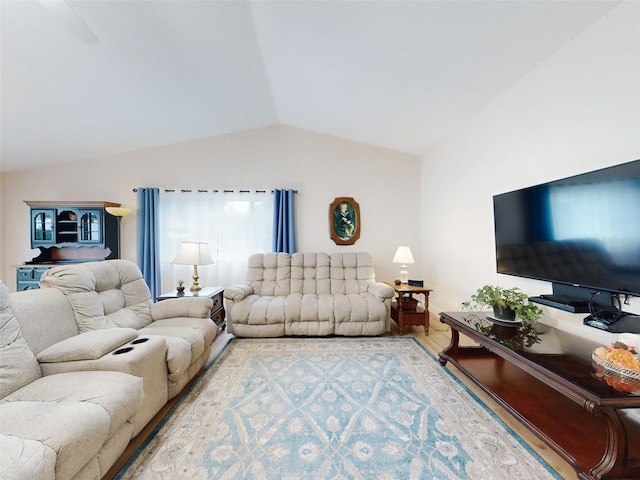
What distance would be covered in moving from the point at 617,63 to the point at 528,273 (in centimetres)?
146

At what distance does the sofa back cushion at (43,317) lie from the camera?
1505 mm

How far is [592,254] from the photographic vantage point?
165 centimetres

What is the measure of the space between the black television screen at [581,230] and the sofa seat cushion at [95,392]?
2.71 meters

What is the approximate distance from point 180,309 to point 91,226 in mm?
2444

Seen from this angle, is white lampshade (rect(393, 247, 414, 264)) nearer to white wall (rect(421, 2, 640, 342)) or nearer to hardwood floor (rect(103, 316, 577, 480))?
white wall (rect(421, 2, 640, 342))

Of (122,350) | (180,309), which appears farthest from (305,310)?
(122,350)

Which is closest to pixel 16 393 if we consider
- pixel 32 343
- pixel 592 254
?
pixel 32 343

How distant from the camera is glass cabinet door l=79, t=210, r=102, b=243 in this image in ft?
12.2

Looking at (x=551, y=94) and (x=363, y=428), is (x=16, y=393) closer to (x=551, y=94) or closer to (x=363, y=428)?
(x=363, y=428)

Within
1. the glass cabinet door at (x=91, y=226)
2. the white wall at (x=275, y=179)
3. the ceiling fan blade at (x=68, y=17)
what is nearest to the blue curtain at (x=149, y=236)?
the white wall at (x=275, y=179)

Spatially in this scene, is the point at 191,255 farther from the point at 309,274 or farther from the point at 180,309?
the point at 309,274

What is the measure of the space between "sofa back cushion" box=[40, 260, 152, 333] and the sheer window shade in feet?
5.08

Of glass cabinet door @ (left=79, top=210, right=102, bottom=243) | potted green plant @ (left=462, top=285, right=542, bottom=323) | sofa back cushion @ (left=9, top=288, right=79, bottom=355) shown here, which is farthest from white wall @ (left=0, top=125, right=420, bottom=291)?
sofa back cushion @ (left=9, top=288, right=79, bottom=355)

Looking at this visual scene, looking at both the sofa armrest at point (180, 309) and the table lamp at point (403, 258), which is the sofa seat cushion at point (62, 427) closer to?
the sofa armrest at point (180, 309)
